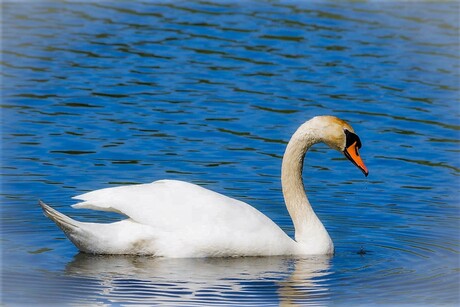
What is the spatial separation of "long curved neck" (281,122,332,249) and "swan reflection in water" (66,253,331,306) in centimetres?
30

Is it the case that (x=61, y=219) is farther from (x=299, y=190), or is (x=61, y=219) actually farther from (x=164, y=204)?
(x=299, y=190)

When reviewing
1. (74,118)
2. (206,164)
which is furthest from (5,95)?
(206,164)

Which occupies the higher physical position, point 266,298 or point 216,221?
point 216,221

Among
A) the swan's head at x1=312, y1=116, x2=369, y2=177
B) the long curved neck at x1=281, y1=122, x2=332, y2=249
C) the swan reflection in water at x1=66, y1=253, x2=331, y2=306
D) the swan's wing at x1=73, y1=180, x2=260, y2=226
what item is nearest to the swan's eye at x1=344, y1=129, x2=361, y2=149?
the swan's head at x1=312, y1=116, x2=369, y2=177

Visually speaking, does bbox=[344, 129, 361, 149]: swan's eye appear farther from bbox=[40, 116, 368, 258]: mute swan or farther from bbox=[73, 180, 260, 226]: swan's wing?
bbox=[73, 180, 260, 226]: swan's wing

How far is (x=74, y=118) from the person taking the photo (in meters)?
15.4

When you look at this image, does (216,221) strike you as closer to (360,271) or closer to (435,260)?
(360,271)

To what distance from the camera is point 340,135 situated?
10.7 m

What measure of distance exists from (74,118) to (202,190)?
5.47 metres

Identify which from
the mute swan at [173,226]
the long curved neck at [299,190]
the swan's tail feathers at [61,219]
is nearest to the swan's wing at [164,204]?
the mute swan at [173,226]

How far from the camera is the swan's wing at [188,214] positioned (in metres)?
9.98

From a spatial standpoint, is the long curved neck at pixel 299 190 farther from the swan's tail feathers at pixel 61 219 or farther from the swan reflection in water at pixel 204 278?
the swan's tail feathers at pixel 61 219

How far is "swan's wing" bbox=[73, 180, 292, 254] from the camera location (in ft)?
32.7

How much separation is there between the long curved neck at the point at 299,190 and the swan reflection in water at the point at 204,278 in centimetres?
30
